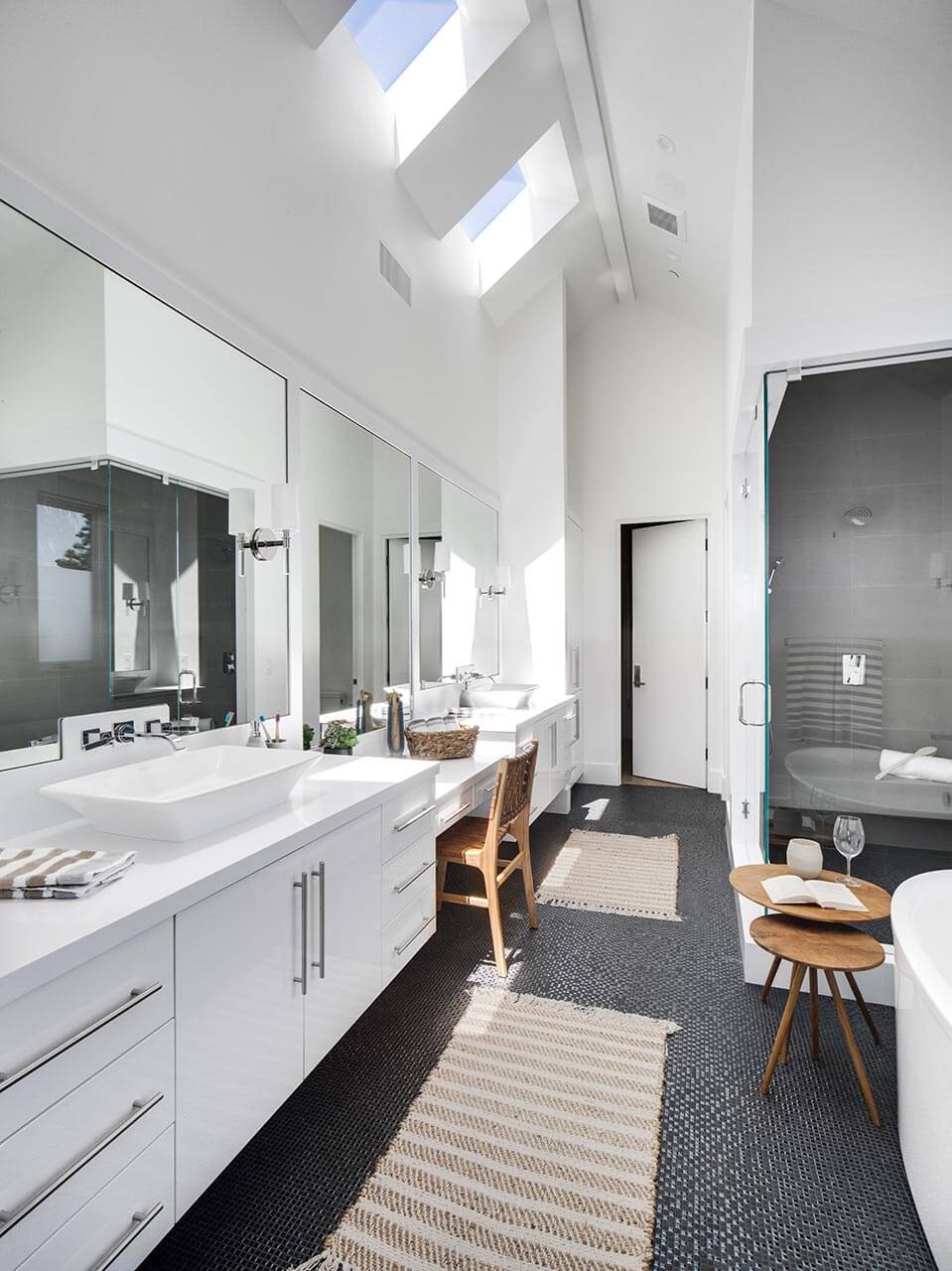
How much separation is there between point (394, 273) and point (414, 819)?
8.52 ft

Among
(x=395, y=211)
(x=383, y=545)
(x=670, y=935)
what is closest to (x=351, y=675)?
(x=383, y=545)

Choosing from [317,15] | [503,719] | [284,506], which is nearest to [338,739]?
[284,506]

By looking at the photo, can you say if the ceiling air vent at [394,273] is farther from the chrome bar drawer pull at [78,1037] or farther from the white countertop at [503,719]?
the chrome bar drawer pull at [78,1037]

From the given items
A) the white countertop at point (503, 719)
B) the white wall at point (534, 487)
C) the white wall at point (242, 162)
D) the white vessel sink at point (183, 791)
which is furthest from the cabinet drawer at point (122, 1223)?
the white wall at point (534, 487)

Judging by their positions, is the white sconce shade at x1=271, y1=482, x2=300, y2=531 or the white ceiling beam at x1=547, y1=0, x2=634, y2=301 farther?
the white ceiling beam at x1=547, y1=0, x2=634, y2=301

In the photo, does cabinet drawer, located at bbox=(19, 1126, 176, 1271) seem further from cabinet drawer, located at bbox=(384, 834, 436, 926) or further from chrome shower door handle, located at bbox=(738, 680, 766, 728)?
chrome shower door handle, located at bbox=(738, 680, 766, 728)

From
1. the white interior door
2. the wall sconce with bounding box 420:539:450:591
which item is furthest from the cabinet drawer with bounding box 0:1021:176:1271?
the white interior door

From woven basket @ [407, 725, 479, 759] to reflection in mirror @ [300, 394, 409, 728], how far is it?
0.90ft

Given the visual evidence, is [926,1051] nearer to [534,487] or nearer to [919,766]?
[919,766]

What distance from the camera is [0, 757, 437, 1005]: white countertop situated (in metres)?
0.95

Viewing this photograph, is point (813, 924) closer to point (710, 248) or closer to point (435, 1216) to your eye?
point (435, 1216)

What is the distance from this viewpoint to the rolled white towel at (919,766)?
2.70m

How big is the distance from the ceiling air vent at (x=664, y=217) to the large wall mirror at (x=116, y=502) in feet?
9.62

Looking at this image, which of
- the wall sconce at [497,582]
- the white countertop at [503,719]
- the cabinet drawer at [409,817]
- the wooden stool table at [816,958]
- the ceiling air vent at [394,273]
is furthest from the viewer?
the wall sconce at [497,582]
